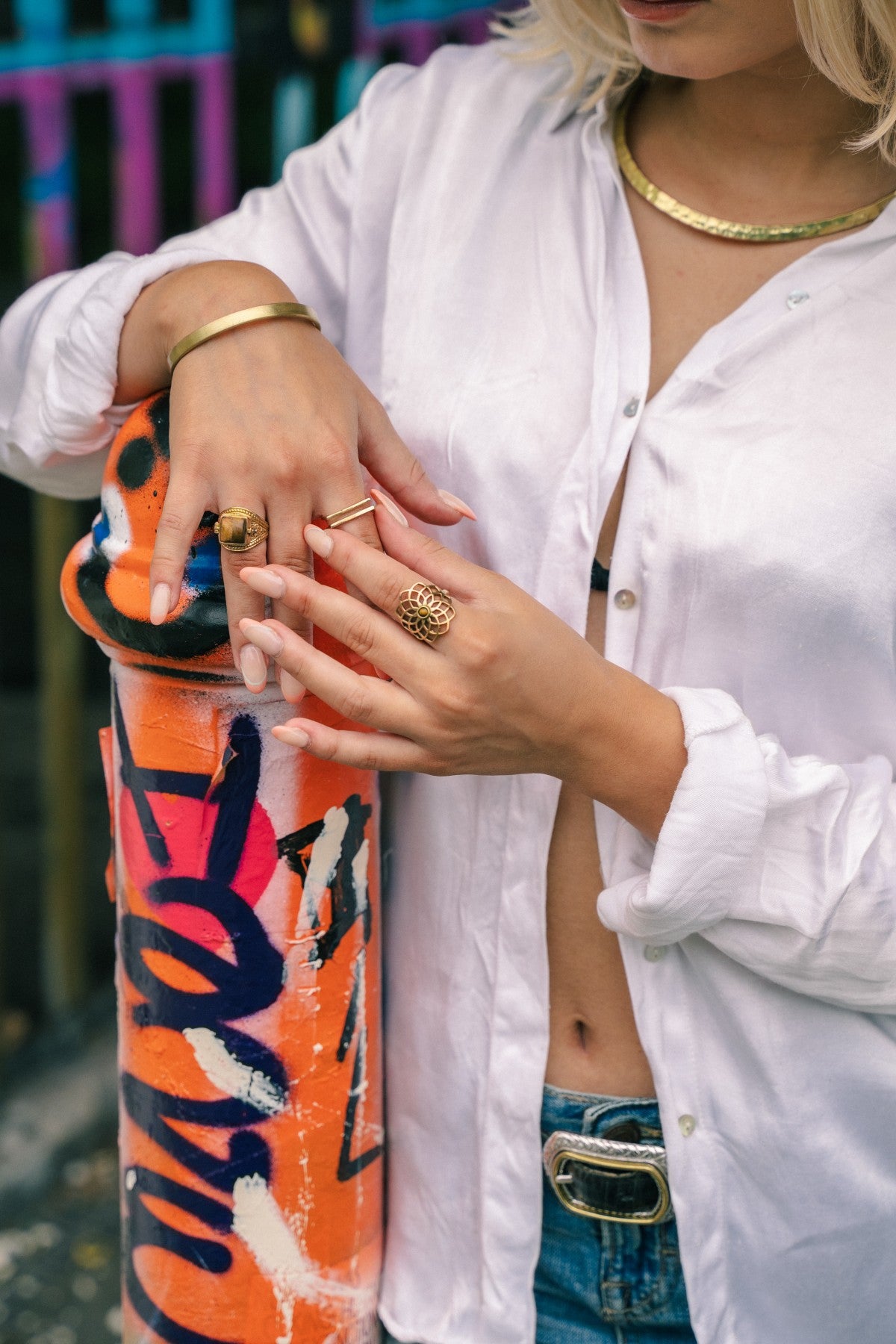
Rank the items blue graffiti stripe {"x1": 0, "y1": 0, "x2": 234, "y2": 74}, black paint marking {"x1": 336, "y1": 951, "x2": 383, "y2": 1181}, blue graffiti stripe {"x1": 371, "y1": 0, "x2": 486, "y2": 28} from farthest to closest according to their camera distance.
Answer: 1. blue graffiti stripe {"x1": 371, "y1": 0, "x2": 486, "y2": 28}
2. blue graffiti stripe {"x1": 0, "y1": 0, "x2": 234, "y2": 74}
3. black paint marking {"x1": 336, "y1": 951, "x2": 383, "y2": 1181}

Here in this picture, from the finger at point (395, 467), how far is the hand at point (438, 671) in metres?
0.10

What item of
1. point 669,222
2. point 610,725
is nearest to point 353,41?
point 669,222

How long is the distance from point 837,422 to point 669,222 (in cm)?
35

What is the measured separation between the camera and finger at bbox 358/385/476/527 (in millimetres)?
1284

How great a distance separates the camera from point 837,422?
1.31m

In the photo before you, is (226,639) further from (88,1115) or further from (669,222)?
(88,1115)

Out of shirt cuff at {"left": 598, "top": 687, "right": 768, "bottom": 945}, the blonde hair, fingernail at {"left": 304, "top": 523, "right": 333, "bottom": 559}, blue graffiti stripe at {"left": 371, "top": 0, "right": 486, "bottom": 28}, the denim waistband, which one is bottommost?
the denim waistband

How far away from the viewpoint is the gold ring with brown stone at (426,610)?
3.70 feet

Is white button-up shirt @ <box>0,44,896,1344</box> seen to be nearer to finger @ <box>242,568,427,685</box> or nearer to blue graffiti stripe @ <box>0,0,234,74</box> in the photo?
finger @ <box>242,568,427,685</box>

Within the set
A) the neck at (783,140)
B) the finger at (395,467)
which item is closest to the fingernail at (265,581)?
the finger at (395,467)

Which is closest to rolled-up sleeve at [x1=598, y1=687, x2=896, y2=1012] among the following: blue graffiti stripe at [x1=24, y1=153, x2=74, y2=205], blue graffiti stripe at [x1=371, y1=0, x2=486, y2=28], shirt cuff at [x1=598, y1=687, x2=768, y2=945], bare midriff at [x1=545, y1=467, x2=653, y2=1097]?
shirt cuff at [x1=598, y1=687, x2=768, y2=945]

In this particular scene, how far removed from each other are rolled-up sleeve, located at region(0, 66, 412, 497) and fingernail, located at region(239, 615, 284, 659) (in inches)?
17.0

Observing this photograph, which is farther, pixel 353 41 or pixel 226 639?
pixel 353 41

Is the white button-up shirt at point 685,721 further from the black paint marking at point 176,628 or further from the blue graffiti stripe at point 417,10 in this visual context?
the blue graffiti stripe at point 417,10
